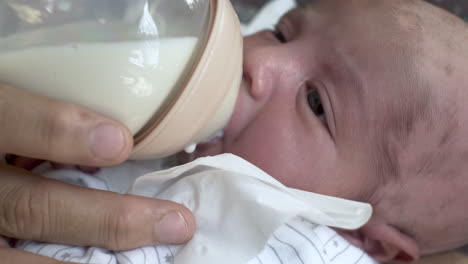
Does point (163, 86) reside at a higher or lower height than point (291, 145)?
higher

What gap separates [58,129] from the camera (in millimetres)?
617

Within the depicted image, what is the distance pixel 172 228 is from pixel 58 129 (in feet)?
0.91

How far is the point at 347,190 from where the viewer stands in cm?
106

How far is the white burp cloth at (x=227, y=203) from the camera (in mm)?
844

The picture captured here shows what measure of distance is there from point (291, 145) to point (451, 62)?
0.41 m

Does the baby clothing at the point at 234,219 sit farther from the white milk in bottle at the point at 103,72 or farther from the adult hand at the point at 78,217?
the white milk in bottle at the point at 103,72

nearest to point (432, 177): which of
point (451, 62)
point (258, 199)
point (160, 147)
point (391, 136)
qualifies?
point (391, 136)

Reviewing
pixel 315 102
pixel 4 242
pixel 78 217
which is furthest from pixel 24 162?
pixel 315 102

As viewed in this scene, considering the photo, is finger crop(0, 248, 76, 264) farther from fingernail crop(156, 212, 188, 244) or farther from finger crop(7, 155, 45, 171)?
finger crop(7, 155, 45, 171)

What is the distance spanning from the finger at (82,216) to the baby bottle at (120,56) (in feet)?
0.42

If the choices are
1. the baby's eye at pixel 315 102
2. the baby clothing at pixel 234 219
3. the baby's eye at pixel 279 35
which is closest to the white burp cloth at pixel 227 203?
the baby clothing at pixel 234 219

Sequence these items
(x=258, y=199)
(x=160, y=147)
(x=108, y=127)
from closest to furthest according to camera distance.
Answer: (x=108, y=127), (x=160, y=147), (x=258, y=199)

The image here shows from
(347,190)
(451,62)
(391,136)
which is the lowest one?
(347,190)

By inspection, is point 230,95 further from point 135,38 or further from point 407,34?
point 407,34
